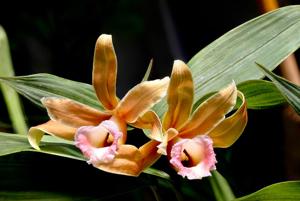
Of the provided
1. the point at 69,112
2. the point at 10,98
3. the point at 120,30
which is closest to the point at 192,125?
the point at 69,112

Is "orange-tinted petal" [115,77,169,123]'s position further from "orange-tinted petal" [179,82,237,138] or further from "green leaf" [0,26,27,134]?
"green leaf" [0,26,27,134]

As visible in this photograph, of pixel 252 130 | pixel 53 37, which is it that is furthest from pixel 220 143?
pixel 53 37

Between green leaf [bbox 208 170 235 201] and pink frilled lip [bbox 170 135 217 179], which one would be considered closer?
pink frilled lip [bbox 170 135 217 179]

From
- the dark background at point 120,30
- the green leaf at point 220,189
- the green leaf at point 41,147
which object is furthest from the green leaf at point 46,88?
the dark background at point 120,30

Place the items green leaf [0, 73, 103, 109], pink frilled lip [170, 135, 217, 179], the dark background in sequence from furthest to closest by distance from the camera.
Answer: the dark background, green leaf [0, 73, 103, 109], pink frilled lip [170, 135, 217, 179]

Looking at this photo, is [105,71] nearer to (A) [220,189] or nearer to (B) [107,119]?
(B) [107,119]

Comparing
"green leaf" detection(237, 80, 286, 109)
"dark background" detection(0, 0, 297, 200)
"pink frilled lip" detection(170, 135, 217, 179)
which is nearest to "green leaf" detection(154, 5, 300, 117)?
"green leaf" detection(237, 80, 286, 109)
